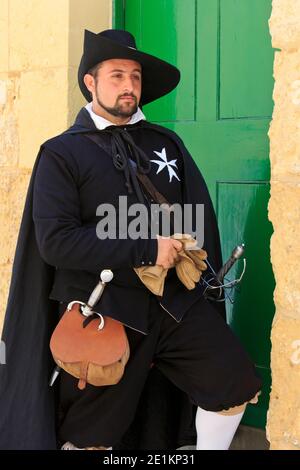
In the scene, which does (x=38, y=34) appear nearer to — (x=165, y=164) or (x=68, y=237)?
(x=165, y=164)

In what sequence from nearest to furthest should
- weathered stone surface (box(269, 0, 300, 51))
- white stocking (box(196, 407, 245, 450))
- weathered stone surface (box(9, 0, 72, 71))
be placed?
1. weathered stone surface (box(269, 0, 300, 51))
2. white stocking (box(196, 407, 245, 450))
3. weathered stone surface (box(9, 0, 72, 71))

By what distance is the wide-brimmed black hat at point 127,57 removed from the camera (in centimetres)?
323

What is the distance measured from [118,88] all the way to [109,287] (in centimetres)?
78

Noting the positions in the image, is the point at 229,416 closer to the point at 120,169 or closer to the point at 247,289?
the point at 247,289

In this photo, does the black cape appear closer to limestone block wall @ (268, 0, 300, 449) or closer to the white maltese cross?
the white maltese cross

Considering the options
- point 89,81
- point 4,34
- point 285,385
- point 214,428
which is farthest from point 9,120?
point 285,385

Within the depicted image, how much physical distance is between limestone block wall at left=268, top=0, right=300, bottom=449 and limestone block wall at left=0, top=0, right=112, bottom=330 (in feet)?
4.69

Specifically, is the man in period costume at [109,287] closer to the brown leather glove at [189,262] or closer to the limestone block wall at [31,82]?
the brown leather glove at [189,262]

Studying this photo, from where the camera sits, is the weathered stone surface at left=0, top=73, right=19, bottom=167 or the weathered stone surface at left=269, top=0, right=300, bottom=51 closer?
the weathered stone surface at left=269, top=0, right=300, bottom=51

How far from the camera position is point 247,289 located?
3834 millimetres

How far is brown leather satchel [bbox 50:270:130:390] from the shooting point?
3.08 meters

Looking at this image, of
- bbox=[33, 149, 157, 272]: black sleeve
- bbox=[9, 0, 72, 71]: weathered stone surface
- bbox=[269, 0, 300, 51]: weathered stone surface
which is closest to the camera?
bbox=[269, 0, 300, 51]: weathered stone surface

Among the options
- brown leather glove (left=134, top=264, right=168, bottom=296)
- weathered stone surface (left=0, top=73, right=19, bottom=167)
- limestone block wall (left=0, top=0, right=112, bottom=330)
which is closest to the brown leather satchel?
brown leather glove (left=134, top=264, right=168, bottom=296)
